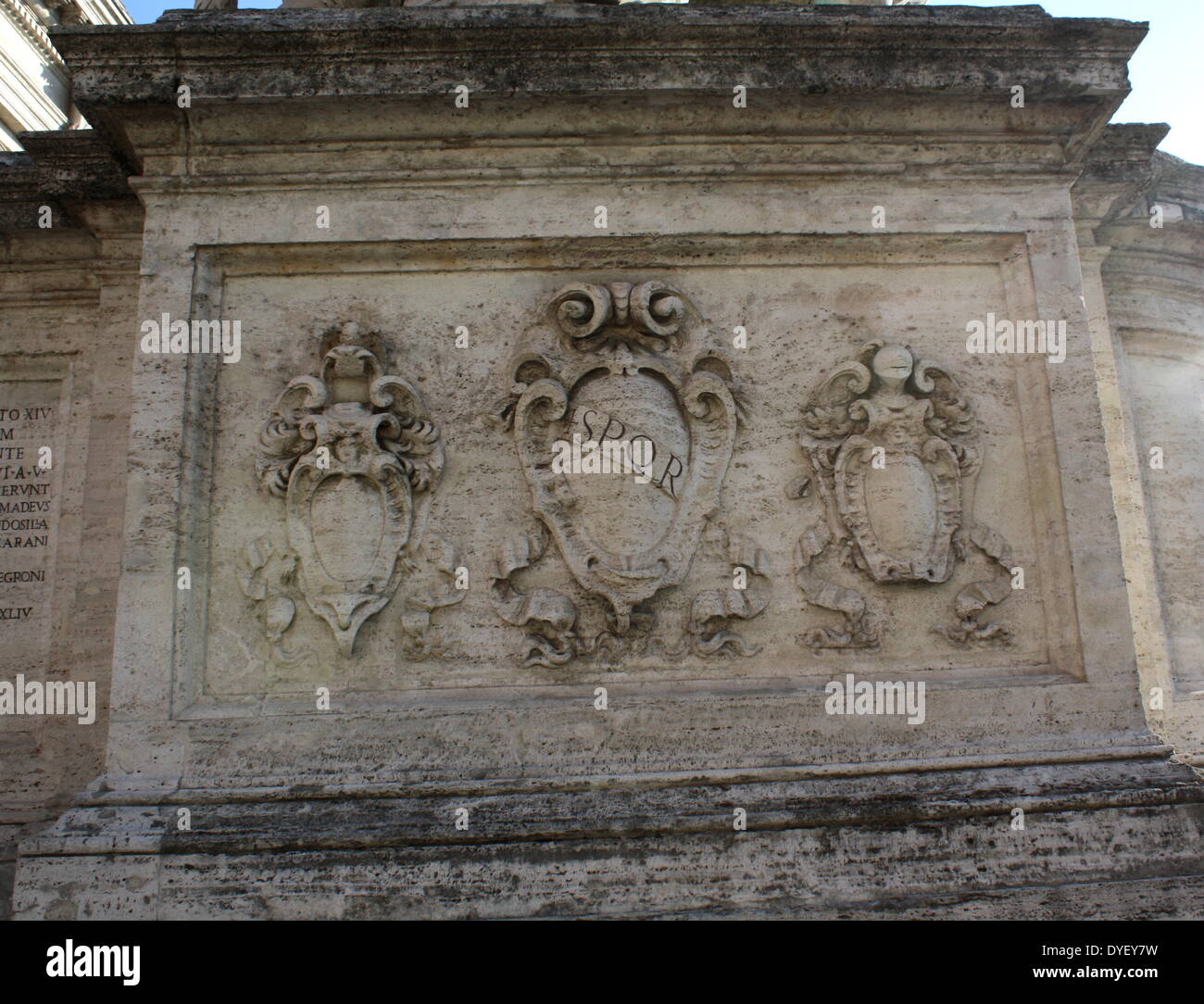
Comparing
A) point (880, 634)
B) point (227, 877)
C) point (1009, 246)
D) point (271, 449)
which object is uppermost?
point (1009, 246)

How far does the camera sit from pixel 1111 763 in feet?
12.2

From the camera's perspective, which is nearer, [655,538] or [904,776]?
[904,776]

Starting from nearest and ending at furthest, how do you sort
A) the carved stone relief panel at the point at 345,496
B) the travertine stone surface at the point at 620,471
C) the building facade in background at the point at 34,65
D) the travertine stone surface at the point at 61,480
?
the travertine stone surface at the point at 620,471
the carved stone relief panel at the point at 345,496
the travertine stone surface at the point at 61,480
the building facade in background at the point at 34,65

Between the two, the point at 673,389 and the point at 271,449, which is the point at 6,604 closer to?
the point at 271,449

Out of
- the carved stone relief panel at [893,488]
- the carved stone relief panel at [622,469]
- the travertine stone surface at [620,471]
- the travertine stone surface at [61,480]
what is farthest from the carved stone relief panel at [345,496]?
the carved stone relief panel at [893,488]

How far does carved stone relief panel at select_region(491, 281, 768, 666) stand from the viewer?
12.9ft

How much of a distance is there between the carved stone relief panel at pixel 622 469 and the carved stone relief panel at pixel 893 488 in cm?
32

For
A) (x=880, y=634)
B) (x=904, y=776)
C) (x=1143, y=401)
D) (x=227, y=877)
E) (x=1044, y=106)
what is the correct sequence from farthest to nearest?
(x=1143, y=401) < (x=1044, y=106) < (x=880, y=634) < (x=904, y=776) < (x=227, y=877)

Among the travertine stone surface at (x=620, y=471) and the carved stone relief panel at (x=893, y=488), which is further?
the carved stone relief panel at (x=893, y=488)

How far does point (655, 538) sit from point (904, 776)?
4.28 feet

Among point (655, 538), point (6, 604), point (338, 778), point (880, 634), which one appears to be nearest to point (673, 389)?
point (655, 538)

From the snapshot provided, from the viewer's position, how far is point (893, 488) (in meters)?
4.02

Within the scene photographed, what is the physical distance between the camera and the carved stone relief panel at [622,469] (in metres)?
3.94

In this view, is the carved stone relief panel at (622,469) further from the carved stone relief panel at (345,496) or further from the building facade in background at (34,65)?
the building facade in background at (34,65)
